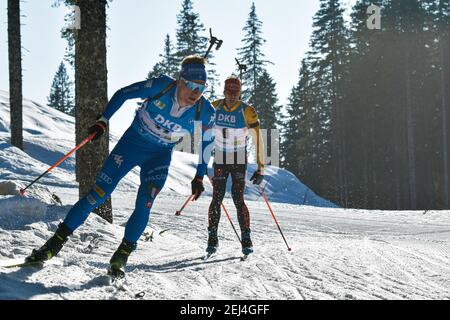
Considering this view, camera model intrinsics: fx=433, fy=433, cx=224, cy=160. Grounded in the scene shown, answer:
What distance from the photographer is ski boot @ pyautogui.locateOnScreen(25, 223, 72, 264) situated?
145 inches

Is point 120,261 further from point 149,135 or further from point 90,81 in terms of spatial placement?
point 90,81

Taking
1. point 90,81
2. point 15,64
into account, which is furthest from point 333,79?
point 90,81

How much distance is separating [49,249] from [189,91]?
192 cm

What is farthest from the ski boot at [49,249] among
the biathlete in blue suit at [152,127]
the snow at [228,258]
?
the biathlete in blue suit at [152,127]

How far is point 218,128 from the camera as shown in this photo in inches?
239

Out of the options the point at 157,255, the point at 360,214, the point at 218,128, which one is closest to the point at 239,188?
the point at 218,128

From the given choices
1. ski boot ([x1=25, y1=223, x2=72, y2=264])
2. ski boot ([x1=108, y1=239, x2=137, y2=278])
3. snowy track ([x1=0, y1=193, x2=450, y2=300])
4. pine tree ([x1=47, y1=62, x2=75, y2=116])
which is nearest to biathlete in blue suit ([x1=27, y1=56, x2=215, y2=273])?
ski boot ([x1=108, y1=239, x2=137, y2=278])

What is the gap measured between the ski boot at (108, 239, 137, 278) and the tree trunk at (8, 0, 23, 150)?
12.6 m

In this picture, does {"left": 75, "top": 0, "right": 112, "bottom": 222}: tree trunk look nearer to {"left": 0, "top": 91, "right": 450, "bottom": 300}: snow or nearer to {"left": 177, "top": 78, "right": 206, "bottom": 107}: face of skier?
{"left": 0, "top": 91, "right": 450, "bottom": 300}: snow

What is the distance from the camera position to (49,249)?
3.77 metres
